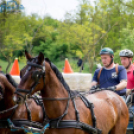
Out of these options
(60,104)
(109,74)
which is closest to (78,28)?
(109,74)

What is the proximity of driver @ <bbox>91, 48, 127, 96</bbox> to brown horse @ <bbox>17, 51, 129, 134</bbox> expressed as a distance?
552mm

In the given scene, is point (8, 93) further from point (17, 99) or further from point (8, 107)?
point (17, 99)

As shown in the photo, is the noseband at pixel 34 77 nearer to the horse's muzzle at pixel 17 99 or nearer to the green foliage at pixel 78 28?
the horse's muzzle at pixel 17 99

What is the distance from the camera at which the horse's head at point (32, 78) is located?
121 inches

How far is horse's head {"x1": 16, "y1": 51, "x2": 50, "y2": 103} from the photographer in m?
3.08

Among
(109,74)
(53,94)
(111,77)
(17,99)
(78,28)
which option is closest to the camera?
(17,99)

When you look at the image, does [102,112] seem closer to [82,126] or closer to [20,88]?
[82,126]

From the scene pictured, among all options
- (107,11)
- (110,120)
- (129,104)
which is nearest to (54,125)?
(110,120)

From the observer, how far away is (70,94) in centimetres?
376

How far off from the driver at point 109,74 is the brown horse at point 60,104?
552 millimetres

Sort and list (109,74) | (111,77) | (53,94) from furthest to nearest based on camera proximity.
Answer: (109,74) < (111,77) < (53,94)

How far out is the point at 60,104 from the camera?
352 centimetres

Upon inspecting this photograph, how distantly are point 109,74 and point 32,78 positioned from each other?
2.14 m

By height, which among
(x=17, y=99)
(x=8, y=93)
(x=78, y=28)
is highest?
(x=78, y=28)
